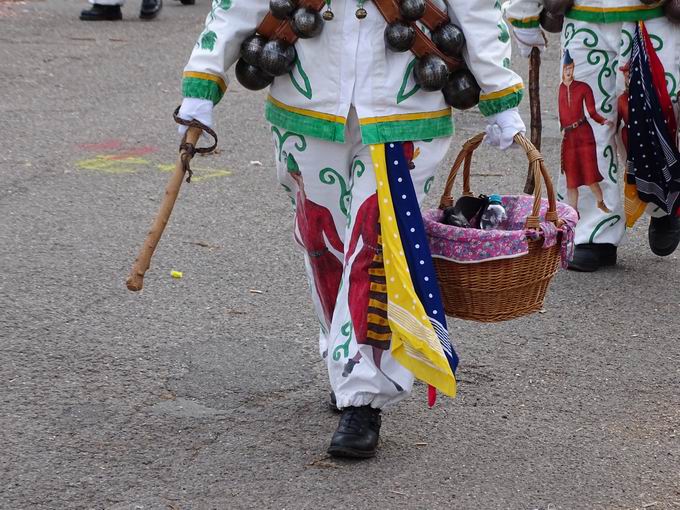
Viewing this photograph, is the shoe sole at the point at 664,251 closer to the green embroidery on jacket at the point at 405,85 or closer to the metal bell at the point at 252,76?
the green embroidery on jacket at the point at 405,85

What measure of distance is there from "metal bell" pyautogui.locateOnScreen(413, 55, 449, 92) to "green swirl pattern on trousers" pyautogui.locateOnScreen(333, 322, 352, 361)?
73cm

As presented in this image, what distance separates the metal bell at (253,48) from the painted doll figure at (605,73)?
201cm

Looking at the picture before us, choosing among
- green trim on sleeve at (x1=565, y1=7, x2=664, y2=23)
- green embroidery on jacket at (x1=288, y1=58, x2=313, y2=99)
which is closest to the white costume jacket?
green embroidery on jacket at (x1=288, y1=58, x2=313, y2=99)

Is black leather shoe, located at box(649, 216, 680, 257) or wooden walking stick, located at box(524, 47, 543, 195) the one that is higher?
wooden walking stick, located at box(524, 47, 543, 195)

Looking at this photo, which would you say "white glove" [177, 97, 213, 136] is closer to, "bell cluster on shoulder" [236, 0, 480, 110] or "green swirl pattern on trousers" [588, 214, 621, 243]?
"bell cluster on shoulder" [236, 0, 480, 110]

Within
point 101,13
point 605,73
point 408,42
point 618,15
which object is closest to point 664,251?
point 605,73

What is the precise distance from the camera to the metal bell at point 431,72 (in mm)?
3352

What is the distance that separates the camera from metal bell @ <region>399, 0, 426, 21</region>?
331 centimetres

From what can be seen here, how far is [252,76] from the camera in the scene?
3525 millimetres

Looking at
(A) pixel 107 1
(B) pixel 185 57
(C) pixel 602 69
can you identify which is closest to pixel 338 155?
(C) pixel 602 69

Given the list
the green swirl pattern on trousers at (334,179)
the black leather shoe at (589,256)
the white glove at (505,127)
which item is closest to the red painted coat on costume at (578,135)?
the black leather shoe at (589,256)

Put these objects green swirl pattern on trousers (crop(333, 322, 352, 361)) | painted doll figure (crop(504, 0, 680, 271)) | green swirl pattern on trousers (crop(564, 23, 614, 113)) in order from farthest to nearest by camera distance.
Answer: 1. green swirl pattern on trousers (crop(564, 23, 614, 113))
2. painted doll figure (crop(504, 0, 680, 271))
3. green swirl pattern on trousers (crop(333, 322, 352, 361))

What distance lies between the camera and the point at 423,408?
3980 mm

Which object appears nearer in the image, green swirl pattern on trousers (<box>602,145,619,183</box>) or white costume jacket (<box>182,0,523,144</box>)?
white costume jacket (<box>182,0,523,144</box>)
